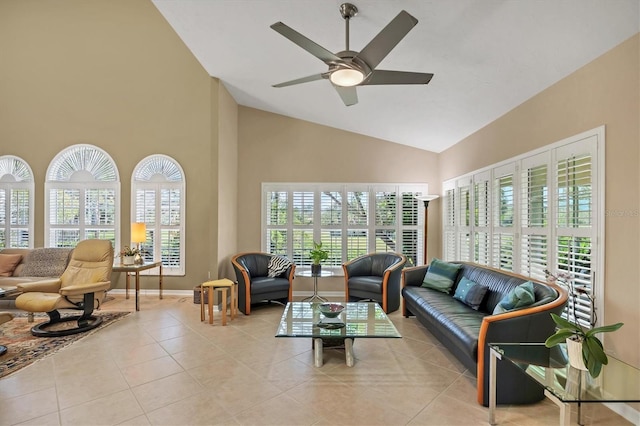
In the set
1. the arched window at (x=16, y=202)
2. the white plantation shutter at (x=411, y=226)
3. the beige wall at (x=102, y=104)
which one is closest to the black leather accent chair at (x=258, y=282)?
the beige wall at (x=102, y=104)

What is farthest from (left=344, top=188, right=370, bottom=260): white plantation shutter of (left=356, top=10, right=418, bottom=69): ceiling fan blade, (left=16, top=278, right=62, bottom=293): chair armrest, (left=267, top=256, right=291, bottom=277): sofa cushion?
(left=16, top=278, right=62, bottom=293): chair armrest

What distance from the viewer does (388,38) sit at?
2.19 metres

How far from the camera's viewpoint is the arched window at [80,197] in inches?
235

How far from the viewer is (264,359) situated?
3.21 meters

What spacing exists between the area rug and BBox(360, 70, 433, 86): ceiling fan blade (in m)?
4.15

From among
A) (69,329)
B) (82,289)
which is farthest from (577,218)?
(69,329)

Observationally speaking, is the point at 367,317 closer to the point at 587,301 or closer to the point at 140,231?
the point at 587,301

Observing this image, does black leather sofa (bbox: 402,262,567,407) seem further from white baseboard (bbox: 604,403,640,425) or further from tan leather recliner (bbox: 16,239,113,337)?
tan leather recliner (bbox: 16,239,113,337)

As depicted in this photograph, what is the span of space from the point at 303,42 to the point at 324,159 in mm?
3837

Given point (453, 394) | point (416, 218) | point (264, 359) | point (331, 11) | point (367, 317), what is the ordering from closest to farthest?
1. point (453, 394)
2. point (331, 11)
3. point (264, 359)
4. point (367, 317)
5. point (416, 218)

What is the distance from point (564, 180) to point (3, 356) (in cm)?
571

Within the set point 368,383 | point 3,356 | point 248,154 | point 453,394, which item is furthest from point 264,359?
point 248,154

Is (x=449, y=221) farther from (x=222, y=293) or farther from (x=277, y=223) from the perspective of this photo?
(x=222, y=293)

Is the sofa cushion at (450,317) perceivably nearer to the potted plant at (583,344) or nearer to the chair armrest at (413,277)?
the chair armrest at (413,277)
